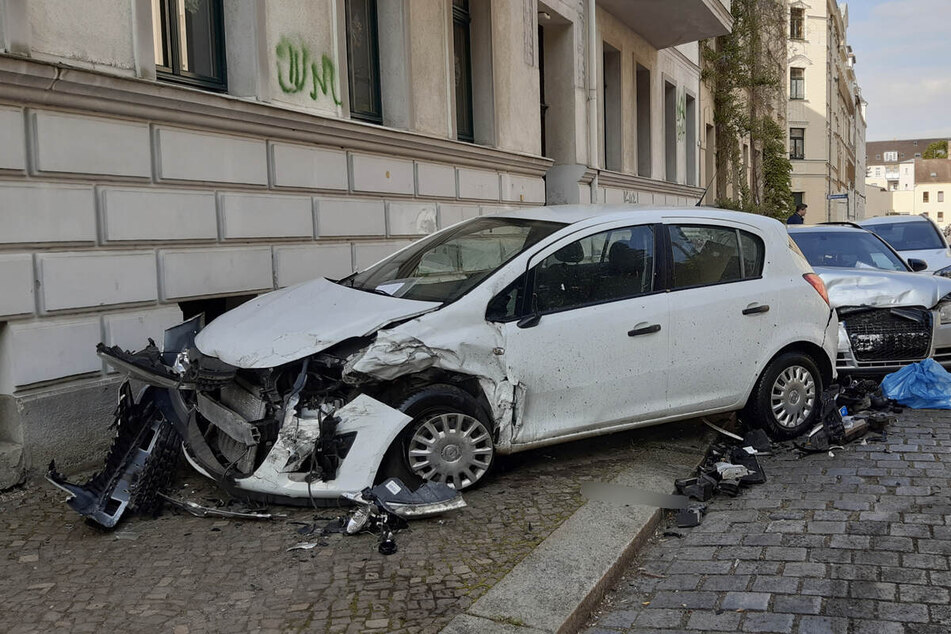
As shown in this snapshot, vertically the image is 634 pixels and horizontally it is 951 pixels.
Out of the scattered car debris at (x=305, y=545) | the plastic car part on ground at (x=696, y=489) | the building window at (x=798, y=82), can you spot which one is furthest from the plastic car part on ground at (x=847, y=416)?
the building window at (x=798, y=82)

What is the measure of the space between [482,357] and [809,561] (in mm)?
2019

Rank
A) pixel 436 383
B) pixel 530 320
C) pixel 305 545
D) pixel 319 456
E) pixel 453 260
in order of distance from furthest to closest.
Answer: pixel 453 260
pixel 530 320
pixel 436 383
pixel 319 456
pixel 305 545

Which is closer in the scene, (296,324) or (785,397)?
(296,324)

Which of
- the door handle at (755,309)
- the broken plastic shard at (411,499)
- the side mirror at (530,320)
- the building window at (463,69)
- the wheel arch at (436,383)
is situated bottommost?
the broken plastic shard at (411,499)

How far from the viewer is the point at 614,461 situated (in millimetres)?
5918

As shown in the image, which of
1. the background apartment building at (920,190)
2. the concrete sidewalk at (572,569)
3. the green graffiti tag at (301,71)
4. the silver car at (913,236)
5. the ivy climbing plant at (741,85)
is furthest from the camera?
the background apartment building at (920,190)

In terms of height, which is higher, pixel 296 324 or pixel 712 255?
pixel 712 255

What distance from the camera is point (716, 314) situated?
5.99m

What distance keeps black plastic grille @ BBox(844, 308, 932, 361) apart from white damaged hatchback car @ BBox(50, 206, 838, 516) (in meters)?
1.76

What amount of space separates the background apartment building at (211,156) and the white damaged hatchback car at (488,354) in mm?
1039

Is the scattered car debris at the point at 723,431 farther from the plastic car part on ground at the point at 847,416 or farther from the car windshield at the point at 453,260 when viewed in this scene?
the car windshield at the point at 453,260

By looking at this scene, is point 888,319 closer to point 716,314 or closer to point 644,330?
point 716,314

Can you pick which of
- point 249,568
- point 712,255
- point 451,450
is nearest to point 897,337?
point 712,255

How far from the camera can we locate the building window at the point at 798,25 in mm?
55562
